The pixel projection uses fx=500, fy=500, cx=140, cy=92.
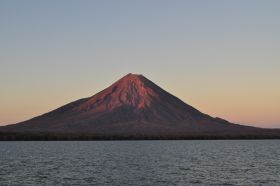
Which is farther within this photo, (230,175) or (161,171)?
(161,171)

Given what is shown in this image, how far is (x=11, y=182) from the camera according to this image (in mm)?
58125

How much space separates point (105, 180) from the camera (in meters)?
60.3

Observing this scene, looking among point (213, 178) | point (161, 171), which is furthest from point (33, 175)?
point (213, 178)

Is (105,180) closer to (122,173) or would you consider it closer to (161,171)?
(122,173)

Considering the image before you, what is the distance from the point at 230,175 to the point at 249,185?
10489 millimetres

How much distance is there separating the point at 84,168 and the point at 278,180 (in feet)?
100

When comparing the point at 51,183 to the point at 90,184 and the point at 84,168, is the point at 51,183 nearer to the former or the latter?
the point at 90,184

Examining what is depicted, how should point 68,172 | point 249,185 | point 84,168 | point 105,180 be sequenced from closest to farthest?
point 249,185
point 105,180
point 68,172
point 84,168

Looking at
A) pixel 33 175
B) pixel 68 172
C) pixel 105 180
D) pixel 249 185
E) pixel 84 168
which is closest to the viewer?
pixel 249 185

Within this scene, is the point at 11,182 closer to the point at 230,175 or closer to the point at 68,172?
the point at 68,172

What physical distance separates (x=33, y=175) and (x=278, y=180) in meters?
31.2

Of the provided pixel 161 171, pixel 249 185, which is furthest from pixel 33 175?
pixel 249 185

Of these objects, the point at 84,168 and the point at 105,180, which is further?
the point at 84,168

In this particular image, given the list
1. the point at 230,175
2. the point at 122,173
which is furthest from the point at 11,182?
the point at 230,175
